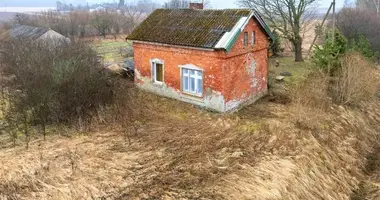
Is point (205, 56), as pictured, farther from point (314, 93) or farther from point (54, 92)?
point (54, 92)

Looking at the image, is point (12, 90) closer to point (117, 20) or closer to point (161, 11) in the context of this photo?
point (161, 11)

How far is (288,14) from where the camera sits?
32.6 meters

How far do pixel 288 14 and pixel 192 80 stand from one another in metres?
17.0

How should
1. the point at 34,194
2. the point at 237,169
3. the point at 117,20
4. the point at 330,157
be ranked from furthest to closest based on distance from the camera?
1. the point at 117,20
2. the point at 330,157
3. the point at 237,169
4. the point at 34,194

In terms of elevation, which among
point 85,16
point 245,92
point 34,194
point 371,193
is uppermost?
point 85,16

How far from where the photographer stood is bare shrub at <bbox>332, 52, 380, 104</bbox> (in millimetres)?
20734

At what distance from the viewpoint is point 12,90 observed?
Result: 19609mm

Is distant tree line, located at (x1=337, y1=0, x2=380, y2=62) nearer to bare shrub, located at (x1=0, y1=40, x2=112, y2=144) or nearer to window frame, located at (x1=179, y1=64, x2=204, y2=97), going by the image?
window frame, located at (x1=179, y1=64, x2=204, y2=97)

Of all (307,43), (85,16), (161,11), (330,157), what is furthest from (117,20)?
(330,157)

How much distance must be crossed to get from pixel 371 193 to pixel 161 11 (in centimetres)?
1544

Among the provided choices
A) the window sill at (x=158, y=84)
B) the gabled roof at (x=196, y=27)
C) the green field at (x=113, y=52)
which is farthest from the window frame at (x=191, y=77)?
the green field at (x=113, y=52)

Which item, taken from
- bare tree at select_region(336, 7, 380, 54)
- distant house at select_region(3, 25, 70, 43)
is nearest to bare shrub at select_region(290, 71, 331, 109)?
bare tree at select_region(336, 7, 380, 54)

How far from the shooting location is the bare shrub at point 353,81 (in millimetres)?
20734

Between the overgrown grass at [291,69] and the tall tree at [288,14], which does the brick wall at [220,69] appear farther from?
the tall tree at [288,14]
